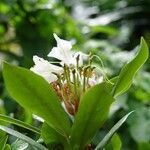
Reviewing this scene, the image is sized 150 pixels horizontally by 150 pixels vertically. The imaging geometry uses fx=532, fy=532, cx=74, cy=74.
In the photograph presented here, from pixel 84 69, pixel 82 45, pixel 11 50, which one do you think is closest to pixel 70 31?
pixel 82 45

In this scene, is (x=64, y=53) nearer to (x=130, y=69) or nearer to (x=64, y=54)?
(x=64, y=54)

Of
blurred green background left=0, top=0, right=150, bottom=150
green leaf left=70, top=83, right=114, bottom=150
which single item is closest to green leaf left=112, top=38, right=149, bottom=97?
green leaf left=70, top=83, right=114, bottom=150

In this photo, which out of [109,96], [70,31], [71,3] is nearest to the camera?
[109,96]

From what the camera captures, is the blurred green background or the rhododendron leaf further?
the blurred green background

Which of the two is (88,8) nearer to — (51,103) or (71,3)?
(71,3)

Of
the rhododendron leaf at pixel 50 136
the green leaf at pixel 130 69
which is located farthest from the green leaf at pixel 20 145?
the green leaf at pixel 130 69

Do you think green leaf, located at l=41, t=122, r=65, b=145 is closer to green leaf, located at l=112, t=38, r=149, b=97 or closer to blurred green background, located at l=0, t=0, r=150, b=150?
green leaf, located at l=112, t=38, r=149, b=97
